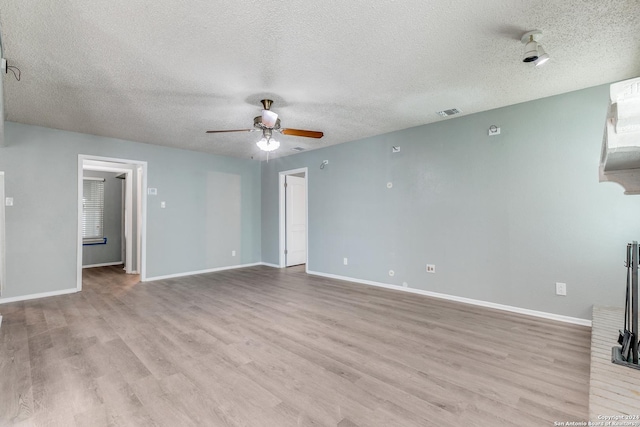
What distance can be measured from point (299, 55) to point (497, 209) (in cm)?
301

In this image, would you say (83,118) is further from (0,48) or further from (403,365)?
(403,365)

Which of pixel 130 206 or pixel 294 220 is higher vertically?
pixel 130 206

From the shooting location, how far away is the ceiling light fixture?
82.7 inches

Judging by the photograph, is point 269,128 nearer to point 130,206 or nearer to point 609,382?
point 609,382

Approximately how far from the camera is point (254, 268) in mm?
6438

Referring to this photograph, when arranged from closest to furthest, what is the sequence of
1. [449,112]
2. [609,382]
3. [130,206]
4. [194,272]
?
[609,382] < [449,112] < [194,272] < [130,206]

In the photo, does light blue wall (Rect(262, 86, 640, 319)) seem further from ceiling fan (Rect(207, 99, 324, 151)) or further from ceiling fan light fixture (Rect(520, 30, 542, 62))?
ceiling fan light fixture (Rect(520, 30, 542, 62))

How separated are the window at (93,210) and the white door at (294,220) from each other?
15.5 feet

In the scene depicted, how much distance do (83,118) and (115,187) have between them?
4.16 meters

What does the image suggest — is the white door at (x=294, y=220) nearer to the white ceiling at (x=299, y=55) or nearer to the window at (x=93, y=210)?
the white ceiling at (x=299, y=55)

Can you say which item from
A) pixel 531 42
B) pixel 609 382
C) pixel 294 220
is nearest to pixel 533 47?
pixel 531 42

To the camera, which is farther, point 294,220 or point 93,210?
point 93,210

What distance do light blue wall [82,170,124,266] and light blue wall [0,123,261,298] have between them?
285 centimetres

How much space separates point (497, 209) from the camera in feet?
11.8
